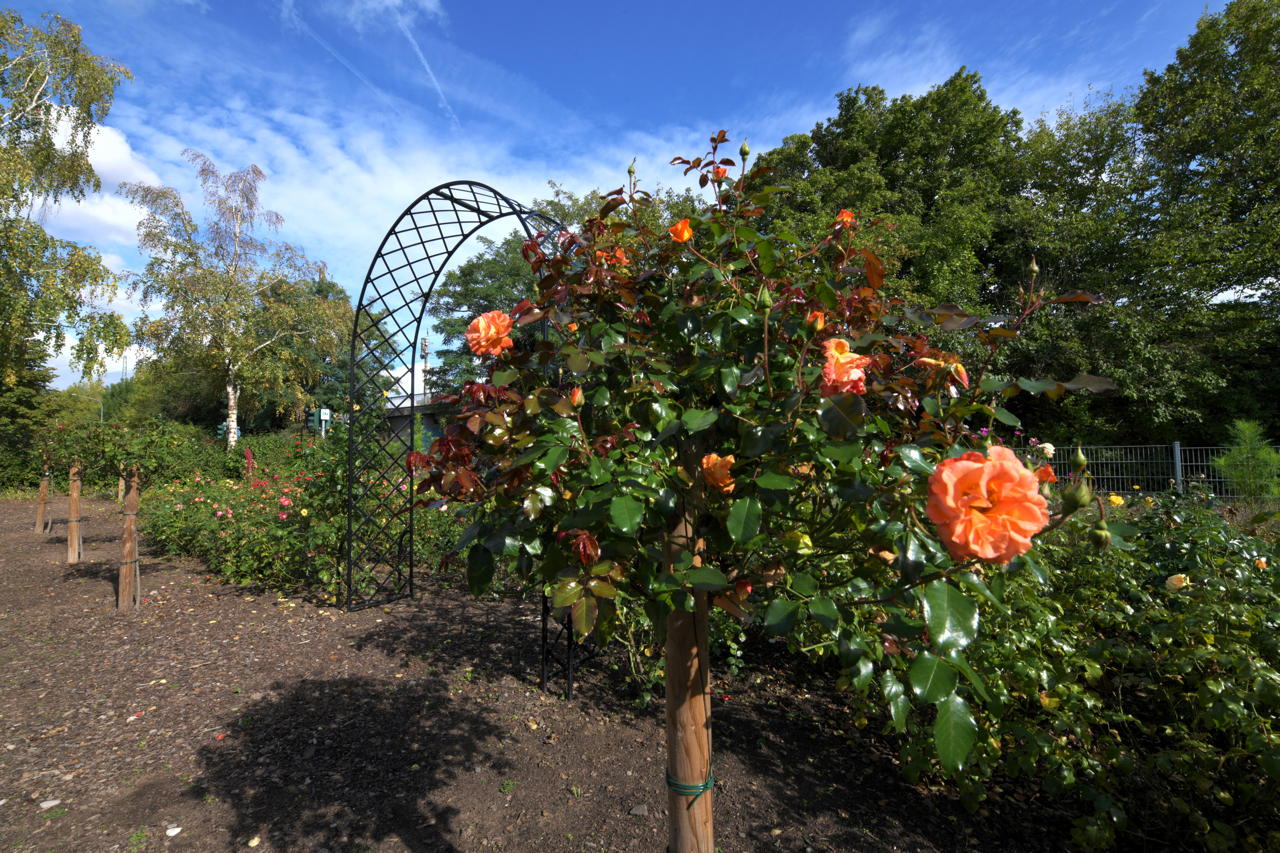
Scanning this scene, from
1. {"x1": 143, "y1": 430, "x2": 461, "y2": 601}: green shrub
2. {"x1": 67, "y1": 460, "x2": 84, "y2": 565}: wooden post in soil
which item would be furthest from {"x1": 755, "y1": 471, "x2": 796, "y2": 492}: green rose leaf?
{"x1": 67, "y1": 460, "x2": 84, "y2": 565}: wooden post in soil

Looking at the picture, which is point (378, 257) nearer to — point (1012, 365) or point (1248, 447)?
point (1248, 447)

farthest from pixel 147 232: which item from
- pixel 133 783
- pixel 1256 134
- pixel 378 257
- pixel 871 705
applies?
pixel 1256 134

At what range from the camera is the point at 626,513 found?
0.78 meters

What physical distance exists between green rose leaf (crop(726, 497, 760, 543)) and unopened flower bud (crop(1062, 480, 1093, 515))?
1.13 ft

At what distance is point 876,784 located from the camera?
86.7 inches

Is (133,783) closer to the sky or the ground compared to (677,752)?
closer to the ground

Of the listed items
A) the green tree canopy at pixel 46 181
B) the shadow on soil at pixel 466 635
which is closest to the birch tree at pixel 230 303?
the green tree canopy at pixel 46 181

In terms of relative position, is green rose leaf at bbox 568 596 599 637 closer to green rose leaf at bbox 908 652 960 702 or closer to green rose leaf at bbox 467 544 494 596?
green rose leaf at bbox 467 544 494 596

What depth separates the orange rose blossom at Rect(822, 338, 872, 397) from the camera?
753 mm

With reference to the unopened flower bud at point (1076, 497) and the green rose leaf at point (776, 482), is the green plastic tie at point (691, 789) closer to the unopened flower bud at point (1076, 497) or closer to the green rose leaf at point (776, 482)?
the green rose leaf at point (776, 482)

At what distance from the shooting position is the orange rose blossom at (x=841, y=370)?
0.75m

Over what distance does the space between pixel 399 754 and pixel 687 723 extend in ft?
6.10

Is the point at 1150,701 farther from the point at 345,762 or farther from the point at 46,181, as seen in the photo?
the point at 46,181

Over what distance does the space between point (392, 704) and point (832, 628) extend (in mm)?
2788
